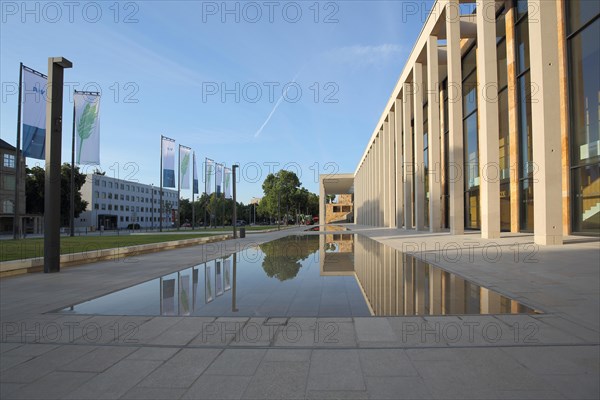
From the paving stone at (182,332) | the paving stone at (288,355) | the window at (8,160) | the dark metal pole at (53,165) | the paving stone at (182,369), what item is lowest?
the paving stone at (182,332)

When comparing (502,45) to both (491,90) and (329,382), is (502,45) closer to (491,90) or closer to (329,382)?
(491,90)

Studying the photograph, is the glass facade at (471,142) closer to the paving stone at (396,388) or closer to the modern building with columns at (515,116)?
the modern building with columns at (515,116)

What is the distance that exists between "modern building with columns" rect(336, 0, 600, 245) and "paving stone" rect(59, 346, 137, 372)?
14.1 m

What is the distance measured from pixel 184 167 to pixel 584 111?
112 ft

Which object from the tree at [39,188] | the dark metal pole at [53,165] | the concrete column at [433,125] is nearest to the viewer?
the dark metal pole at [53,165]

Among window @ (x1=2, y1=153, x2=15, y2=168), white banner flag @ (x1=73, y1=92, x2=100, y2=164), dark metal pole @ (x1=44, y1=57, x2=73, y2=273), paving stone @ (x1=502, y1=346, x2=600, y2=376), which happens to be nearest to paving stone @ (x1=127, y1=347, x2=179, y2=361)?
paving stone @ (x1=502, y1=346, x2=600, y2=376)

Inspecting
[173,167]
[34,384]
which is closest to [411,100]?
[173,167]

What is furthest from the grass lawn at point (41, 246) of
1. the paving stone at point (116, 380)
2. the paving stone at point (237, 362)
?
the paving stone at point (237, 362)

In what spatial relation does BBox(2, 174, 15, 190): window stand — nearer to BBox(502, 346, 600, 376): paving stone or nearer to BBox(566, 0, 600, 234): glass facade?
BBox(566, 0, 600, 234): glass facade

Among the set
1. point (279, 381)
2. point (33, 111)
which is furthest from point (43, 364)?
point (33, 111)

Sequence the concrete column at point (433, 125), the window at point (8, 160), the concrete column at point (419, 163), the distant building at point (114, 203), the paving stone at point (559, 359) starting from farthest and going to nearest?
1. the distant building at point (114, 203)
2. the window at point (8, 160)
3. the concrete column at point (419, 163)
4. the concrete column at point (433, 125)
5. the paving stone at point (559, 359)

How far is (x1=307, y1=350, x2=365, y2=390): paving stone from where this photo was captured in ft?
11.1

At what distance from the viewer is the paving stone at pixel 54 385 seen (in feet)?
10.9

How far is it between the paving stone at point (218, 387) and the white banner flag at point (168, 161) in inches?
1423
